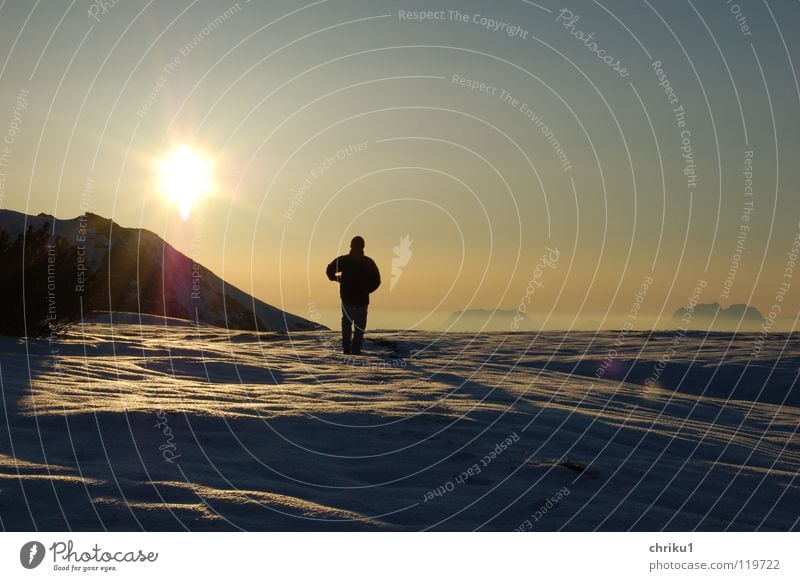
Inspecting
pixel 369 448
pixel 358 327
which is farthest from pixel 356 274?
pixel 369 448

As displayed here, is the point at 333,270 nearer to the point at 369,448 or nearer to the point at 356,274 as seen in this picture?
the point at 356,274

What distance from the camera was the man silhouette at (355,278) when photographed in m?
17.9

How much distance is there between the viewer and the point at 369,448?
316 inches

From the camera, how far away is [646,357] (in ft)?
59.0

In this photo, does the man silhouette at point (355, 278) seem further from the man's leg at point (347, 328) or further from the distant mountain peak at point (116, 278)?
the distant mountain peak at point (116, 278)

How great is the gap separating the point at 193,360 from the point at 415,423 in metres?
6.58

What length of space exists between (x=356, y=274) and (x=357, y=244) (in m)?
0.69

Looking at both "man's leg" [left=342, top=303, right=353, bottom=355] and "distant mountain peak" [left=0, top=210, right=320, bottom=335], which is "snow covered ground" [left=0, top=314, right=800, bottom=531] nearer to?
"distant mountain peak" [left=0, top=210, right=320, bottom=335]

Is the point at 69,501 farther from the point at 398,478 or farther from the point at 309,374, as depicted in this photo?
the point at 309,374

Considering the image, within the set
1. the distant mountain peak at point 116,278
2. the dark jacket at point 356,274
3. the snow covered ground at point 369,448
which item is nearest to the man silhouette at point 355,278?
the dark jacket at point 356,274

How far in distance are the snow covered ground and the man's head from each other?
3945 mm

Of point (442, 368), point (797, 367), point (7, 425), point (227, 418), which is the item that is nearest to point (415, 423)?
A: point (227, 418)

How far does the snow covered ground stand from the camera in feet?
20.1

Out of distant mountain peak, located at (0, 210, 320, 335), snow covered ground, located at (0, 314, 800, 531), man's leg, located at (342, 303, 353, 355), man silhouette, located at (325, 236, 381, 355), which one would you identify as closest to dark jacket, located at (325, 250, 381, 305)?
man silhouette, located at (325, 236, 381, 355)
